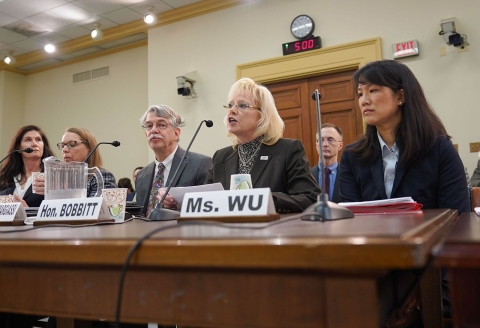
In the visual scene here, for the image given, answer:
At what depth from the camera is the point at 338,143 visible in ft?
11.0

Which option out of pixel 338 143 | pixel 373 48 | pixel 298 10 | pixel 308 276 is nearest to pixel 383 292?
pixel 308 276

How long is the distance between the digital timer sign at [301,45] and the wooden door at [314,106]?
299 millimetres

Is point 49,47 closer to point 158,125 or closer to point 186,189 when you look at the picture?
point 158,125

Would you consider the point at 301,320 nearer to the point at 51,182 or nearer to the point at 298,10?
the point at 51,182

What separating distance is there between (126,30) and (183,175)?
12.5ft

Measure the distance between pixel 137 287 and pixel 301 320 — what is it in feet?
0.74

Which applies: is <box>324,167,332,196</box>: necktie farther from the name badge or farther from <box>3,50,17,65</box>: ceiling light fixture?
<box>3,50,17,65</box>: ceiling light fixture

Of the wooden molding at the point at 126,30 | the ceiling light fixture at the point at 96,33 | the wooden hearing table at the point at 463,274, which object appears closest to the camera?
the wooden hearing table at the point at 463,274

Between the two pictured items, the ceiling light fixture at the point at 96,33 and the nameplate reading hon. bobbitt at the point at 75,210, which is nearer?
the nameplate reading hon. bobbitt at the point at 75,210

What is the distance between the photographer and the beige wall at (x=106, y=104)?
5785mm

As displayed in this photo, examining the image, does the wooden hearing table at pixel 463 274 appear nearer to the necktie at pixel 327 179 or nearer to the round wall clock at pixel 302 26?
the necktie at pixel 327 179

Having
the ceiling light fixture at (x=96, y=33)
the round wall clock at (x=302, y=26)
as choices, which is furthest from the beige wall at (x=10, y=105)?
the round wall clock at (x=302, y=26)

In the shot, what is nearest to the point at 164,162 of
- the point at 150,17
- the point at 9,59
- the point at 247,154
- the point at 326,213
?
the point at 247,154

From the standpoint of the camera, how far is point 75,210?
3.54ft
